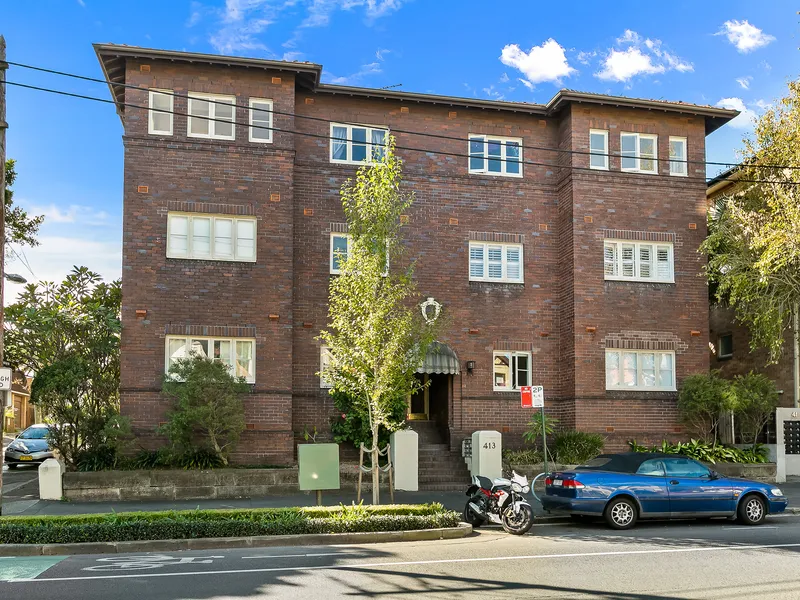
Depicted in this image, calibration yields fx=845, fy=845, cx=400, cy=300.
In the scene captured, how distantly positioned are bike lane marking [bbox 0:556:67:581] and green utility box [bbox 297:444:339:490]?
5476 mm

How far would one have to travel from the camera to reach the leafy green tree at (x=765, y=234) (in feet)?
71.4

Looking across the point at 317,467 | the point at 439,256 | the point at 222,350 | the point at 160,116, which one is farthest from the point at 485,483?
the point at 160,116

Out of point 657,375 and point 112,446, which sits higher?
point 657,375

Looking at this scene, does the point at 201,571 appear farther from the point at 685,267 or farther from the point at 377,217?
the point at 685,267

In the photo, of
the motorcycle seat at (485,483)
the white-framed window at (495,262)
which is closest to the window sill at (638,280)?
the white-framed window at (495,262)

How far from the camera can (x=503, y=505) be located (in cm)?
1475

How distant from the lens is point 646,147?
24.8 metres

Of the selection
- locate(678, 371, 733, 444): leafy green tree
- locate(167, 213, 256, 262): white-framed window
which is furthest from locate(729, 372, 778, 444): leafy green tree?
Result: locate(167, 213, 256, 262): white-framed window

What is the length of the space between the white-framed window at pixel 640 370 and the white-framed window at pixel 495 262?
11.4 feet

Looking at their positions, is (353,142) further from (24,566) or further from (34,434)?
(34,434)

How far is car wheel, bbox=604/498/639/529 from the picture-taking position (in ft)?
48.8

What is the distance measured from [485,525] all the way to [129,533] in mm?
6287

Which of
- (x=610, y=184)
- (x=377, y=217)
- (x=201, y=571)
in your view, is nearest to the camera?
(x=201, y=571)

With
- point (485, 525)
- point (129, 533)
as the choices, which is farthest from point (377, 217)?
point (129, 533)
